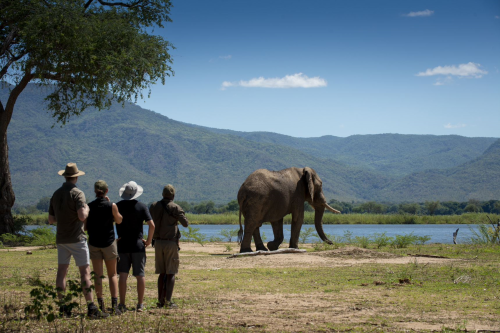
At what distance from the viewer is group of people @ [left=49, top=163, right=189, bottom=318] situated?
8961mm

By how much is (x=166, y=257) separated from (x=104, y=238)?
3.78 ft

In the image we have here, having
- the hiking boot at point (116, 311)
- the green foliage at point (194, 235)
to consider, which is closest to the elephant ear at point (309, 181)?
the green foliage at point (194, 235)

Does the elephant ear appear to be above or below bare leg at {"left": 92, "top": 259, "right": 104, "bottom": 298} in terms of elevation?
above

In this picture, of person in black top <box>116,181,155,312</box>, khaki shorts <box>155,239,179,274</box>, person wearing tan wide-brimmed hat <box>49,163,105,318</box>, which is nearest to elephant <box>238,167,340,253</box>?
khaki shorts <box>155,239,179,274</box>

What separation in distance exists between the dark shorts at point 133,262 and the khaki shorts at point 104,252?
169mm

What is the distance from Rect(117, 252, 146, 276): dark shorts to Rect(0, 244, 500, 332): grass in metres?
0.65

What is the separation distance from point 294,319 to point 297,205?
12.0 m

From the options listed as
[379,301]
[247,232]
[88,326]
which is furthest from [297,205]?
[88,326]

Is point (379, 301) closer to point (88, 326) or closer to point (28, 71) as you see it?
point (88, 326)

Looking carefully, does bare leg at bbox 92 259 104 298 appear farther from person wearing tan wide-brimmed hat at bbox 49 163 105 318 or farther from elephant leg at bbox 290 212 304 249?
elephant leg at bbox 290 212 304 249

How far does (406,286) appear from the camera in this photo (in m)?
12.2

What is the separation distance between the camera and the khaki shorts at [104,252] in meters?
9.09

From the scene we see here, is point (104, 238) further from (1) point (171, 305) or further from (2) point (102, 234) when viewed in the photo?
(1) point (171, 305)

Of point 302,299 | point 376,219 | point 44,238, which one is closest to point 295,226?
point 44,238
